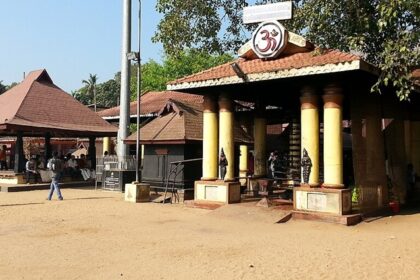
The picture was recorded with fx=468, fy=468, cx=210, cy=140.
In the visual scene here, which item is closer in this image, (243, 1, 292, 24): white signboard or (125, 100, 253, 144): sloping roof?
(243, 1, 292, 24): white signboard

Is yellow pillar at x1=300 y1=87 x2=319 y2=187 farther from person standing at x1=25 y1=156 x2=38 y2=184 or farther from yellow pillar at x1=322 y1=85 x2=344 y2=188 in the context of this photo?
person standing at x1=25 y1=156 x2=38 y2=184

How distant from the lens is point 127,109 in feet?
67.8

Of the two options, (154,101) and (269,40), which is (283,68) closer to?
(269,40)

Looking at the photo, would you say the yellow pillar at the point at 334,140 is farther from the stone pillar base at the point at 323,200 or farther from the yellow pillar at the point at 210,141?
the yellow pillar at the point at 210,141

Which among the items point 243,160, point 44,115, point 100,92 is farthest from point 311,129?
point 100,92

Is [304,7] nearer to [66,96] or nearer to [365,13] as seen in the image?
[365,13]

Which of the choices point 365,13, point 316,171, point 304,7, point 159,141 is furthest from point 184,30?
point 316,171

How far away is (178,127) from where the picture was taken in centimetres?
1759

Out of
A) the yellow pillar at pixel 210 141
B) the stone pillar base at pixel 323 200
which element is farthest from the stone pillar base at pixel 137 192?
the stone pillar base at pixel 323 200

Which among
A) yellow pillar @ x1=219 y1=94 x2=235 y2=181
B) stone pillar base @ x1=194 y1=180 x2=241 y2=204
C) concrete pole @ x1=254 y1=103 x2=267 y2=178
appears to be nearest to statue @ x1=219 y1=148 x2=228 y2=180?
yellow pillar @ x1=219 y1=94 x2=235 y2=181

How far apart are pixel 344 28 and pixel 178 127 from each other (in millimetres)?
7058

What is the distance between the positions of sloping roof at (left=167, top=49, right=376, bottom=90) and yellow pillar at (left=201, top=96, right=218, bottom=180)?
1.02 m

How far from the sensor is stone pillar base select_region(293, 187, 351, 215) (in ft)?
36.6

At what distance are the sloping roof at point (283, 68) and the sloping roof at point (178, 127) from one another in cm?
330
